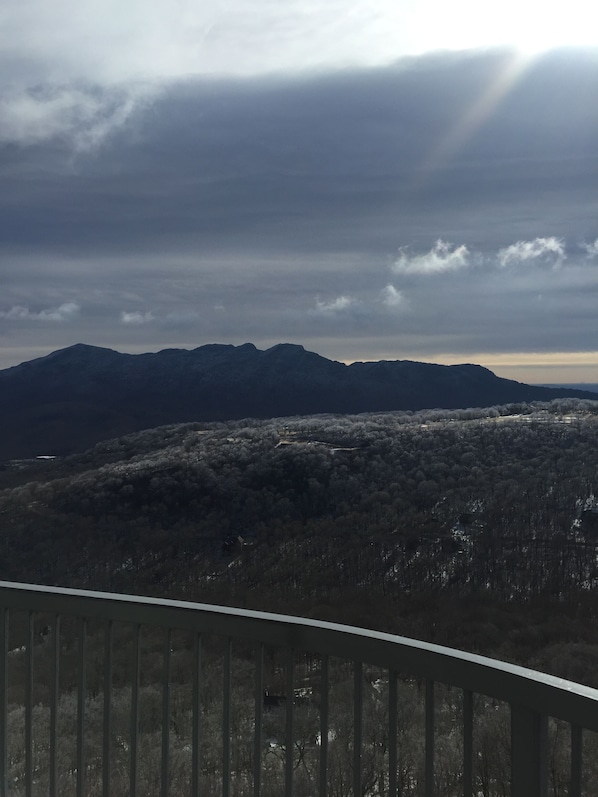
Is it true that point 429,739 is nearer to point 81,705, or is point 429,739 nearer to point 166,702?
point 166,702

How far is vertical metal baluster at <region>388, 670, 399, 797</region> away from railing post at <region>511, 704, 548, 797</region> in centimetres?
25

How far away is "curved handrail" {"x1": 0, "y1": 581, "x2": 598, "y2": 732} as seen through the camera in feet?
4.31

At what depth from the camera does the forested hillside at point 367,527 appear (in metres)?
9.67

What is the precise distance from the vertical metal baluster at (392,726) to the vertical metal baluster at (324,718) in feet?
0.50

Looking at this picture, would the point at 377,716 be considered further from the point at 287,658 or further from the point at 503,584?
the point at 503,584

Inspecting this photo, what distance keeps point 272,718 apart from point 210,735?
Result: 0.54m

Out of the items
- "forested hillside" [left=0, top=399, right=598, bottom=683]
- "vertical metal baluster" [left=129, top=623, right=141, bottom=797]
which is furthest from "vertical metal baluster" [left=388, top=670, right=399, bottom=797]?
"forested hillside" [left=0, top=399, right=598, bottom=683]

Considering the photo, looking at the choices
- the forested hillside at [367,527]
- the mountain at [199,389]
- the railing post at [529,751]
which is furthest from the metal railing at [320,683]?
the mountain at [199,389]

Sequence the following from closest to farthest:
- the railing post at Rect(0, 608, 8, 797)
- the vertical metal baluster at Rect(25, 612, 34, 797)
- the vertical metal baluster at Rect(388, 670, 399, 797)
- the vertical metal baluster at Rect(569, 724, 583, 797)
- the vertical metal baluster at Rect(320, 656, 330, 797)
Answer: the vertical metal baluster at Rect(569, 724, 583, 797) < the vertical metal baluster at Rect(388, 670, 399, 797) < the vertical metal baluster at Rect(320, 656, 330, 797) < the vertical metal baluster at Rect(25, 612, 34, 797) < the railing post at Rect(0, 608, 8, 797)

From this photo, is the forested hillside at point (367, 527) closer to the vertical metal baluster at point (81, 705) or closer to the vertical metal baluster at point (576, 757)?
the vertical metal baluster at point (81, 705)

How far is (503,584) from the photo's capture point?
34.3 ft

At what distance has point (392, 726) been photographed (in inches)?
62.0

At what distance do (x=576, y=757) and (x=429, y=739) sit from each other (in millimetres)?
321

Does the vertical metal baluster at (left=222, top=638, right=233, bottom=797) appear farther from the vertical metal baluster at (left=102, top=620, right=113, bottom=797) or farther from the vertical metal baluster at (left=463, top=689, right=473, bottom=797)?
the vertical metal baluster at (left=463, top=689, right=473, bottom=797)
